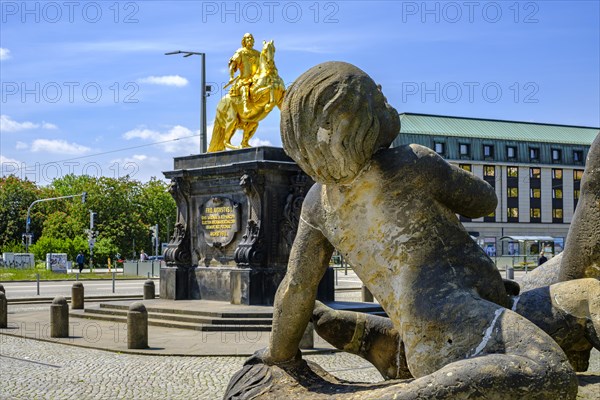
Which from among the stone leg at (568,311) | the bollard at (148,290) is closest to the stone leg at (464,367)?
the stone leg at (568,311)

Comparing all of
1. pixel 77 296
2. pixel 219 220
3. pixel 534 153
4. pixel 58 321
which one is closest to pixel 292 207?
pixel 219 220

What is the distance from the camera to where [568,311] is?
3.75 m

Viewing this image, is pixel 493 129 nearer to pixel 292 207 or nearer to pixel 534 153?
pixel 534 153

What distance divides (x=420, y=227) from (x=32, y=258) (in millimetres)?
51232

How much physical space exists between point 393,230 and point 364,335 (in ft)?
2.81

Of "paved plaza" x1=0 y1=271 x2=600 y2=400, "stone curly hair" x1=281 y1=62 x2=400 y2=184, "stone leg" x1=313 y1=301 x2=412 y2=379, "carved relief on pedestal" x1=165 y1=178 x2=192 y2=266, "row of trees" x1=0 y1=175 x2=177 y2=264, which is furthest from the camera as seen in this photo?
"row of trees" x1=0 y1=175 x2=177 y2=264

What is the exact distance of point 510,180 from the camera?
76938mm

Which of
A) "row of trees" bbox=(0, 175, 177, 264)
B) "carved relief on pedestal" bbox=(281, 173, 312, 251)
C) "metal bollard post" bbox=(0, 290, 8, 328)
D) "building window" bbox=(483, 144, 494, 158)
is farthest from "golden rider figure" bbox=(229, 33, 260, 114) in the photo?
"building window" bbox=(483, 144, 494, 158)

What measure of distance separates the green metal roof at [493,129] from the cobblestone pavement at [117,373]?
57.9 meters

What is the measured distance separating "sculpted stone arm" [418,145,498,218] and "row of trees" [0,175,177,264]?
5867cm

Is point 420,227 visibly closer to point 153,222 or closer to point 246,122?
point 246,122

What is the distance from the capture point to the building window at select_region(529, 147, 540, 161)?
7812cm

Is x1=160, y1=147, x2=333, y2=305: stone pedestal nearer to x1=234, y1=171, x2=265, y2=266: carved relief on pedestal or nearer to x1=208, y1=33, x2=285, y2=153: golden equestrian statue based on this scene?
x1=234, y1=171, x2=265, y2=266: carved relief on pedestal

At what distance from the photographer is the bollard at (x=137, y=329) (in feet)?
45.5
